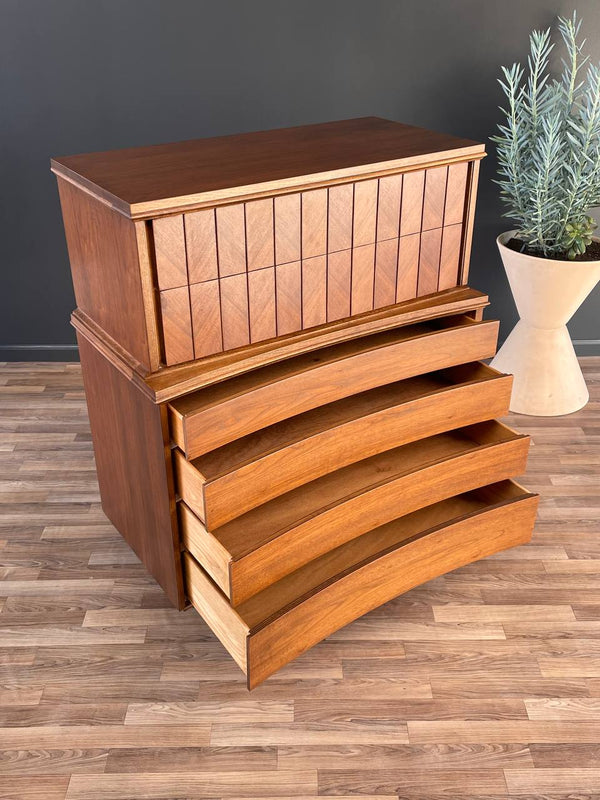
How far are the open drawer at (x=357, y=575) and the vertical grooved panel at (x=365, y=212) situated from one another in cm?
60

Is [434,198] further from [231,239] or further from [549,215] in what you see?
[549,215]

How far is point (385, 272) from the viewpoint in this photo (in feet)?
4.93

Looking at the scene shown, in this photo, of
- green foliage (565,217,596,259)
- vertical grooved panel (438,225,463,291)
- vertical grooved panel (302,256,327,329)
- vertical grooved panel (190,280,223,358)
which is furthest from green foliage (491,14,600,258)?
vertical grooved panel (190,280,223,358)

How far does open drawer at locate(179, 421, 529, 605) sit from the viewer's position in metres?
1.37

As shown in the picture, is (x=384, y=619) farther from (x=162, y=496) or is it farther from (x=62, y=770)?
(x=62, y=770)

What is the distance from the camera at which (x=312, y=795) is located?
1270 millimetres

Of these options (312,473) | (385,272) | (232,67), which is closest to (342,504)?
(312,473)

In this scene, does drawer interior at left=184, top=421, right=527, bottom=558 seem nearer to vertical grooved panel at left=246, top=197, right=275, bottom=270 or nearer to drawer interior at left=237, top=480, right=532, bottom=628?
drawer interior at left=237, top=480, right=532, bottom=628

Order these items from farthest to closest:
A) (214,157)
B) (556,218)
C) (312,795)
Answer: (556,218) < (214,157) < (312,795)

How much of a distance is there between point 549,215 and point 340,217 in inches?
36.4

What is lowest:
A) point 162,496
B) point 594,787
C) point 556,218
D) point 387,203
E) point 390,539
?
point 594,787

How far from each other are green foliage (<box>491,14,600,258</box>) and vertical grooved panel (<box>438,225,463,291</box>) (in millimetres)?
498

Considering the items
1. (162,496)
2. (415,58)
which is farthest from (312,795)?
(415,58)

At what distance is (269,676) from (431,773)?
1.08 feet
